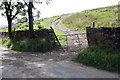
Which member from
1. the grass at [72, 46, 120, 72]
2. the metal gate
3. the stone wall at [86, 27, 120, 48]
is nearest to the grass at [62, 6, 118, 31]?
the metal gate

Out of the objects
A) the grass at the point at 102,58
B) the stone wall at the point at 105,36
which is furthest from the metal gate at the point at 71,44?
the grass at the point at 102,58

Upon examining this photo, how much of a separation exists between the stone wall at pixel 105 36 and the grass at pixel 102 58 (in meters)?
0.41

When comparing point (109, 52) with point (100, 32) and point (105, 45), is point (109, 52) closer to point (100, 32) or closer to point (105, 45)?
point (105, 45)

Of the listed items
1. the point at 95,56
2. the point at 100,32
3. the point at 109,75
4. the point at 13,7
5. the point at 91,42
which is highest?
the point at 13,7

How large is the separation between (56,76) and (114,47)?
423cm

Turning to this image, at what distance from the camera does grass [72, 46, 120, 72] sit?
675 centimetres

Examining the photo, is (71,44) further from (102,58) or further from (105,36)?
(102,58)

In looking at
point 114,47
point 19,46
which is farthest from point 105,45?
point 19,46

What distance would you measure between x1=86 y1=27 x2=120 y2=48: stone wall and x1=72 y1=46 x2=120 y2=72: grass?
1.34 ft

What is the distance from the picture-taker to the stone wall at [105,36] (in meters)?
8.20

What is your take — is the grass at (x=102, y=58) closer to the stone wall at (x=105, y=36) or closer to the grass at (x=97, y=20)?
the stone wall at (x=105, y=36)

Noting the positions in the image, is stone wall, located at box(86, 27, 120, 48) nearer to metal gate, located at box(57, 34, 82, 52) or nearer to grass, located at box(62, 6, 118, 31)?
metal gate, located at box(57, 34, 82, 52)

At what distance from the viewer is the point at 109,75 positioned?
6.00m

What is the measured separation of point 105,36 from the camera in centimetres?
887
